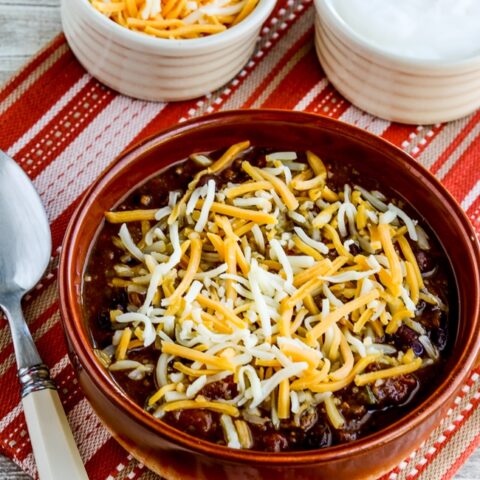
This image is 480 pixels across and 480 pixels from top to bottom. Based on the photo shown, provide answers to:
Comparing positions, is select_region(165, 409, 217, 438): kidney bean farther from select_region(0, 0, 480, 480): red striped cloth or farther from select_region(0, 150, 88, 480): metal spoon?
select_region(0, 0, 480, 480): red striped cloth

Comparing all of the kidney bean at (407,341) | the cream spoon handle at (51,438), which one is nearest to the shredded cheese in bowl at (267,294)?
the kidney bean at (407,341)

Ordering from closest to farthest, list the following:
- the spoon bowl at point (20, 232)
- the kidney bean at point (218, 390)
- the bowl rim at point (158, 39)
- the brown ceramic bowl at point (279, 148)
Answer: the brown ceramic bowl at point (279, 148) → the kidney bean at point (218, 390) → the spoon bowl at point (20, 232) → the bowl rim at point (158, 39)

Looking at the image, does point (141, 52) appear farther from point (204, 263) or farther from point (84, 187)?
point (204, 263)

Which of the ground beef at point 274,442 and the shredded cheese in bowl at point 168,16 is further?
the shredded cheese in bowl at point 168,16

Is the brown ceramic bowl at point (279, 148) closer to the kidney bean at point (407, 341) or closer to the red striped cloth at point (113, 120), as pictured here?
the kidney bean at point (407, 341)

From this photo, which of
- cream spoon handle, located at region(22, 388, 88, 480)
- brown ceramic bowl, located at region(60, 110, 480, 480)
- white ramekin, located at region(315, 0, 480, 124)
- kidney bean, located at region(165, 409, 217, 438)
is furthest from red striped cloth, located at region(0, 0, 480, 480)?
kidney bean, located at region(165, 409, 217, 438)

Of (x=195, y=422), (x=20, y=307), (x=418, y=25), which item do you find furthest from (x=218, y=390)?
(x=418, y=25)
